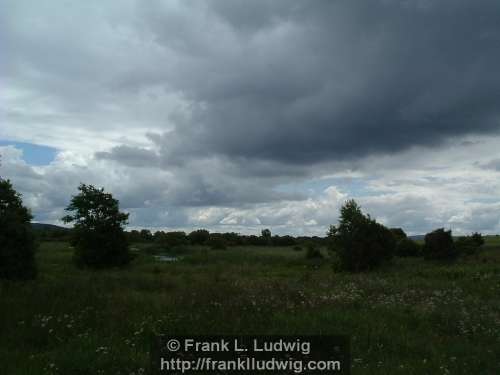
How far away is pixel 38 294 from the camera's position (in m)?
13.1

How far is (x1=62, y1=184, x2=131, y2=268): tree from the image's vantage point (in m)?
34.2

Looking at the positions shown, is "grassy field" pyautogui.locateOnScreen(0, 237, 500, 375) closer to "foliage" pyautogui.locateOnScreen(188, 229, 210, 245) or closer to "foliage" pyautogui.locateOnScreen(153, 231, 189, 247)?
"foliage" pyautogui.locateOnScreen(153, 231, 189, 247)

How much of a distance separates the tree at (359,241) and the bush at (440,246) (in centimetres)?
589

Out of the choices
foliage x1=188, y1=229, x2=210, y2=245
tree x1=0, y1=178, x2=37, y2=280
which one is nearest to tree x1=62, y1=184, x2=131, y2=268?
tree x1=0, y1=178, x2=37, y2=280

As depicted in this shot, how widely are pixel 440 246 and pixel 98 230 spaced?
26.7 meters

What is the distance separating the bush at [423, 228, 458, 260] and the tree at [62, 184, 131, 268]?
23.8 m

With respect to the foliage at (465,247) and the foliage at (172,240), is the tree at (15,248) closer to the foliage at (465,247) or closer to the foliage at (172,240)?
the foliage at (465,247)

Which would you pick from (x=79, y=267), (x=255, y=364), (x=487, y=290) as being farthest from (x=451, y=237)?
(x=255, y=364)

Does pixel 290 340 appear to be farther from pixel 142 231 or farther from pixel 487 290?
pixel 142 231

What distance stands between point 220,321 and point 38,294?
615 centimetres

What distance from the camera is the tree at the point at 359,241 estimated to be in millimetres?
31797

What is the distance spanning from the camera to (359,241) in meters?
32.1

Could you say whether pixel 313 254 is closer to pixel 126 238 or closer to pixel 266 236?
pixel 126 238

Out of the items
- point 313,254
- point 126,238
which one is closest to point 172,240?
point 313,254
